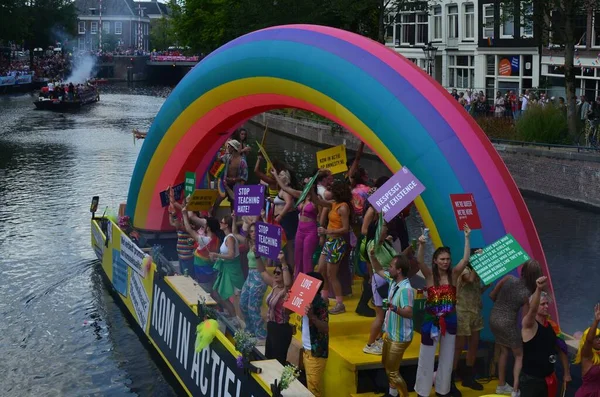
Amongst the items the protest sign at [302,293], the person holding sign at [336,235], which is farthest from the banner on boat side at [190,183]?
the protest sign at [302,293]

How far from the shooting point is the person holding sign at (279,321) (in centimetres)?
933

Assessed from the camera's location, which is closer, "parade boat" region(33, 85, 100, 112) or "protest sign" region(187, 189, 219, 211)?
"protest sign" region(187, 189, 219, 211)

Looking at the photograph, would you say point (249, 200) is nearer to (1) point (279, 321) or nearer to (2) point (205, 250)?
(2) point (205, 250)

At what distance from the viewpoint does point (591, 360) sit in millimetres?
7891

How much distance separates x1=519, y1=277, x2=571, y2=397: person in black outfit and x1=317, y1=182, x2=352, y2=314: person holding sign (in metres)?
2.99

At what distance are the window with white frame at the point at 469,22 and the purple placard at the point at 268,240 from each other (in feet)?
123

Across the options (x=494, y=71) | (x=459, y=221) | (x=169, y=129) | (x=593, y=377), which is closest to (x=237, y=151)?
(x=169, y=129)

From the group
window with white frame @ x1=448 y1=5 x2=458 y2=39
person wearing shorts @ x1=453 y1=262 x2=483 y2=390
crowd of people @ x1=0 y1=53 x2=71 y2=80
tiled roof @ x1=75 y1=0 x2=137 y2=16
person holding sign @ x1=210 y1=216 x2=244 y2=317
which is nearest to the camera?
person wearing shorts @ x1=453 y1=262 x2=483 y2=390

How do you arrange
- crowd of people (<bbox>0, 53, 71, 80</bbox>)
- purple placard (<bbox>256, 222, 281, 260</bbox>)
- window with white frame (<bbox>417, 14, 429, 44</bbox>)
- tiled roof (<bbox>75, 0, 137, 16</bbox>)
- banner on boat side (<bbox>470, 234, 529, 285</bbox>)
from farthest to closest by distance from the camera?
tiled roof (<bbox>75, 0, 137, 16</bbox>), crowd of people (<bbox>0, 53, 71, 80</bbox>), window with white frame (<bbox>417, 14, 429, 44</bbox>), purple placard (<bbox>256, 222, 281, 260</bbox>), banner on boat side (<bbox>470, 234, 529, 285</bbox>)

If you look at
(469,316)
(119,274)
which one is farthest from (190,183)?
(469,316)

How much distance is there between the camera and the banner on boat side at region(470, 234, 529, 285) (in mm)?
8445

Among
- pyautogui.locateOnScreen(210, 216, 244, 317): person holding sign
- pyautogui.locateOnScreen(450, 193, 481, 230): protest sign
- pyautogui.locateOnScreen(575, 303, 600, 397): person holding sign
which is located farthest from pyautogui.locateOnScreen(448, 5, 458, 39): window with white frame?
pyautogui.locateOnScreen(575, 303, 600, 397): person holding sign

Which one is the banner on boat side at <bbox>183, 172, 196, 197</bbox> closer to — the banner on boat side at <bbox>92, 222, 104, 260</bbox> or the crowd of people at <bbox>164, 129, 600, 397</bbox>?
the crowd of people at <bbox>164, 129, 600, 397</bbox>

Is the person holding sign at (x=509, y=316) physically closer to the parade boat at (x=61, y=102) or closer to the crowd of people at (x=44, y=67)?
the parade boat at (x=61, y=102)
